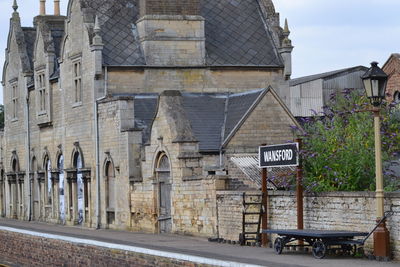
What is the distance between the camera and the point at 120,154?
36875mm

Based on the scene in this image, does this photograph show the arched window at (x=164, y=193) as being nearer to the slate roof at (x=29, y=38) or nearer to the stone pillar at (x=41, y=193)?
the stone pillar at (x=41, y=193)

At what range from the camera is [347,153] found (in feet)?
86.5

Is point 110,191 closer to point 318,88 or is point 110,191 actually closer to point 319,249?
point 319,249

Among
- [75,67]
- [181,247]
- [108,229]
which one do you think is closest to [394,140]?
[181,247]

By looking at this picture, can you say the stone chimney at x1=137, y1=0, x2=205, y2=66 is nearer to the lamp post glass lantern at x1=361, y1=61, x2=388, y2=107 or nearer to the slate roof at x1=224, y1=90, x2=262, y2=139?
the slate roof at x1=224, y1=90, x2=262, y2=139

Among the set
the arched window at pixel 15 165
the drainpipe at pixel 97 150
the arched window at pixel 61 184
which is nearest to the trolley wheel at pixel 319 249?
the drainpipe at pixel 97 150

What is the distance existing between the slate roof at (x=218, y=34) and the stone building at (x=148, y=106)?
0.05m

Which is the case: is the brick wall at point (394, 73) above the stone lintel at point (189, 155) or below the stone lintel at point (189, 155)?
above

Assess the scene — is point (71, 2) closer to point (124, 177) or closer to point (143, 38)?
point (143, 38)

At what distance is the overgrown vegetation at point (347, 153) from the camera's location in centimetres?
2605

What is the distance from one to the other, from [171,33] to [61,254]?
13.5 m

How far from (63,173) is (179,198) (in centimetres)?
1308

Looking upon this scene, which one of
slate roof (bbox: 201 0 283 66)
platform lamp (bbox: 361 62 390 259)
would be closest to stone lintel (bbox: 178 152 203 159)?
slate roof (bbox: 201 0 283 66)

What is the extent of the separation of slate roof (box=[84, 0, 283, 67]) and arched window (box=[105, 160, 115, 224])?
392 cm
